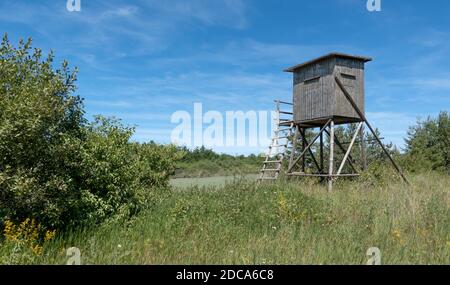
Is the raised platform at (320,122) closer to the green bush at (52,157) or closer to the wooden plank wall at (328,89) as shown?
the wooden plank wall at (328,89)

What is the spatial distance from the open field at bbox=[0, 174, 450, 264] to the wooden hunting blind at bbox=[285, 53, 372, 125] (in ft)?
21.6

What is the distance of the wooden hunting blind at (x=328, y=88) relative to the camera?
16734 millimetres

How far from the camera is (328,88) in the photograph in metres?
16.8

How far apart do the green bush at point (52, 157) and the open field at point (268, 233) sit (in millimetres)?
622

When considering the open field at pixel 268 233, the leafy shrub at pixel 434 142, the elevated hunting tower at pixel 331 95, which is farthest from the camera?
the leafy shrub at pixel 434 142

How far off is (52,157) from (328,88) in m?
12.9

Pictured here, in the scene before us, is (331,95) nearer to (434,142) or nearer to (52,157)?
(52,157)

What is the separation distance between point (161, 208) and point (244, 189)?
3.35 meters

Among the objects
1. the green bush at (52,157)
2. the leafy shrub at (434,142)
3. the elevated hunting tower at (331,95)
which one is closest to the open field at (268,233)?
the green bush at (52,157)

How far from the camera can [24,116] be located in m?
6.27

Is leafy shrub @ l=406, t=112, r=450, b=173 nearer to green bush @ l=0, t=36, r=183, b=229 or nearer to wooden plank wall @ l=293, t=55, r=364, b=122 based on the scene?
wooden plank wall @ l=293, t=55, r=364, b=122

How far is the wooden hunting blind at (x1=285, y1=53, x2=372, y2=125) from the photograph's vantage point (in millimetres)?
16734
